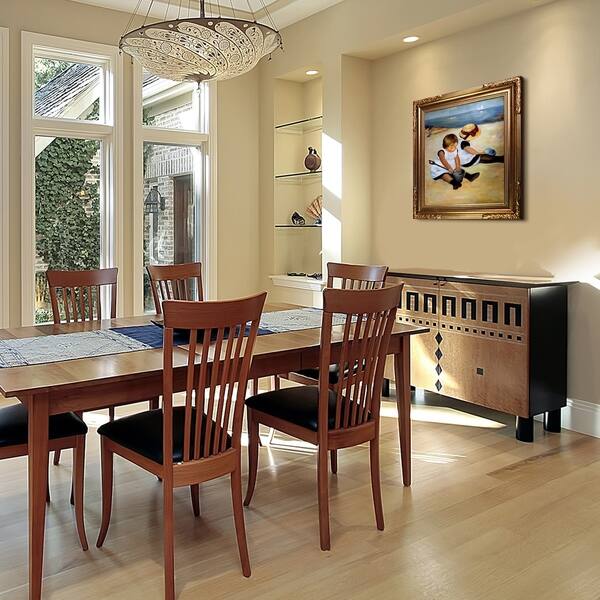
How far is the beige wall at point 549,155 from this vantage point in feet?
13.0

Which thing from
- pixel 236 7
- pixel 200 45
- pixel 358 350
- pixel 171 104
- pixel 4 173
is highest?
pixel 236 7

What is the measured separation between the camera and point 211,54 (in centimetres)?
314

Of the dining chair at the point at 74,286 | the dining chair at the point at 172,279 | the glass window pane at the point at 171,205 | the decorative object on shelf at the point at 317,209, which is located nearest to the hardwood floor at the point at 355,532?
the dining chair at the point at 74,286

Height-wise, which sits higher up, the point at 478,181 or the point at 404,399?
the point at 478,181

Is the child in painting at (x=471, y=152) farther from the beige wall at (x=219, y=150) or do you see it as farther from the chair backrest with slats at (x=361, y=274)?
the beige wall at (x=219, y=150)

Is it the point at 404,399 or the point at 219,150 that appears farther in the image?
the point at 219,150

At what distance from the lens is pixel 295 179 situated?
6191mm

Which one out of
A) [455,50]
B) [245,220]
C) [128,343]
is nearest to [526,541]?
[128,343]

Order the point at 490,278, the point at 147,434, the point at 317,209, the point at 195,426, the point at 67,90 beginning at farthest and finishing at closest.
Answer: the point at 317,209 < the point at 67,90 < the point at 490,278 < the point at 147,434 < the point at 195,426

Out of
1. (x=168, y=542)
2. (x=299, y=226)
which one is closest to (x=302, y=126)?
(x=299, y=226)

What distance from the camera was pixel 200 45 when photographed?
10.1 ft

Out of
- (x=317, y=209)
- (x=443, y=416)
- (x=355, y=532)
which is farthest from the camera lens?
(x=317, y=209)

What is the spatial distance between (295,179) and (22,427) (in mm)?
4116

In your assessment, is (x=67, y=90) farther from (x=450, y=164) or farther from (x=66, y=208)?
(x=450, y=164)
